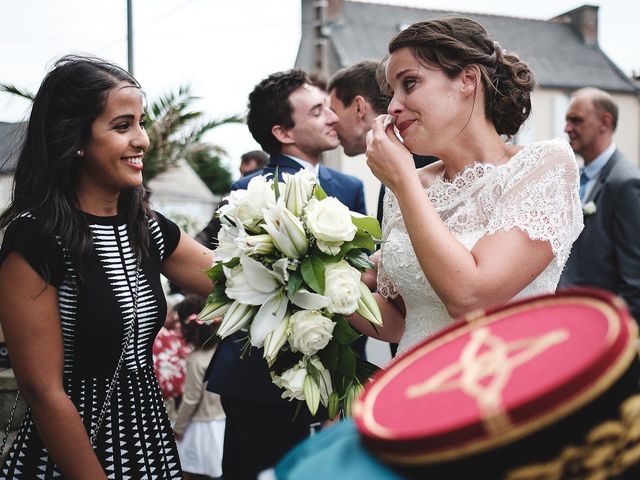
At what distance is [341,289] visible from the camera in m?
1.82

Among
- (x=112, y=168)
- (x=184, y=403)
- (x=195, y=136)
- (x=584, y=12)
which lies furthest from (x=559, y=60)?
(x=112, y=168)

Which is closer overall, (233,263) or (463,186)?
(233,263)

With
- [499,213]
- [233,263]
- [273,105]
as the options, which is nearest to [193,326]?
[273,105]

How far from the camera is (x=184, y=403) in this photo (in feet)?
15.5

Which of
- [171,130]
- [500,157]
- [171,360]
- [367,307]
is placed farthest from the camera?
[171,130]

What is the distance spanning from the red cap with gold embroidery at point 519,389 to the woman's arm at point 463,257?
835 mm

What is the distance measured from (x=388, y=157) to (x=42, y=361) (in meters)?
1.19

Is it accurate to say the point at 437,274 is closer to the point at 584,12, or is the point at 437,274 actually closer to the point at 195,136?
the point at 195,136

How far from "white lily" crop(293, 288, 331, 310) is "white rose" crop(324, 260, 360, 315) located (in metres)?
0.02

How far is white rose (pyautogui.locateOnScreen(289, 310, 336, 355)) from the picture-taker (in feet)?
5.98

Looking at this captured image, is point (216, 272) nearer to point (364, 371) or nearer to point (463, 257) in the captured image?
point (364, 371)

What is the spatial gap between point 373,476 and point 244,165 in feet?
20.0

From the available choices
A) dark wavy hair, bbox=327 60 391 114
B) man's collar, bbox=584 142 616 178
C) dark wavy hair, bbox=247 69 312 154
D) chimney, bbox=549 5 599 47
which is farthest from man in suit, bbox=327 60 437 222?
chimney, bbox=549 5 599 47

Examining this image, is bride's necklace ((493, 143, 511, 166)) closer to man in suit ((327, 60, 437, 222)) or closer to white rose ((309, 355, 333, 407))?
white rose ((309, 355, 333, 407))
